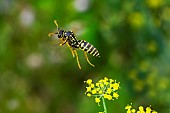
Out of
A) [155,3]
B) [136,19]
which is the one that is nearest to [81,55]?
[136,19]

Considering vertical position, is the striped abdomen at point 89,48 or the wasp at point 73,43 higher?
the wasp at point 73,43

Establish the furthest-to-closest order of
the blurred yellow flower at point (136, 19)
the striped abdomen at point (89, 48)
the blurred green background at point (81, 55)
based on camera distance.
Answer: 1. the blurred yellow flower at point (136, 19)
2. the blurred green background at point (81, 55)
3. the striped abdomen at point (89, 48)

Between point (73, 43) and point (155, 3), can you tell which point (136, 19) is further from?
point (73, 43)

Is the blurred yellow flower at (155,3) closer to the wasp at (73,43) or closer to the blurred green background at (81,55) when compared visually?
the blurred green background at (81,55)

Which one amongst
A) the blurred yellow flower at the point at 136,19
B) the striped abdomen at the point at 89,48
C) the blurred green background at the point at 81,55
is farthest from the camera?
the blurred yellow flower at the point at 136,19

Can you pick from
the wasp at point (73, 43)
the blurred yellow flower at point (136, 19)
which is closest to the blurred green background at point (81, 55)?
the blurred yellow flower at point (136, 19)

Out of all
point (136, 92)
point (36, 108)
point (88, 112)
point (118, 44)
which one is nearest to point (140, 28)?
point (118, 44)

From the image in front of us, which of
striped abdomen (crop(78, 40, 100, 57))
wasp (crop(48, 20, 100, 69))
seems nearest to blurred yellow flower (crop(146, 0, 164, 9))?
wasp (crop(48, 20, 100, 69))
